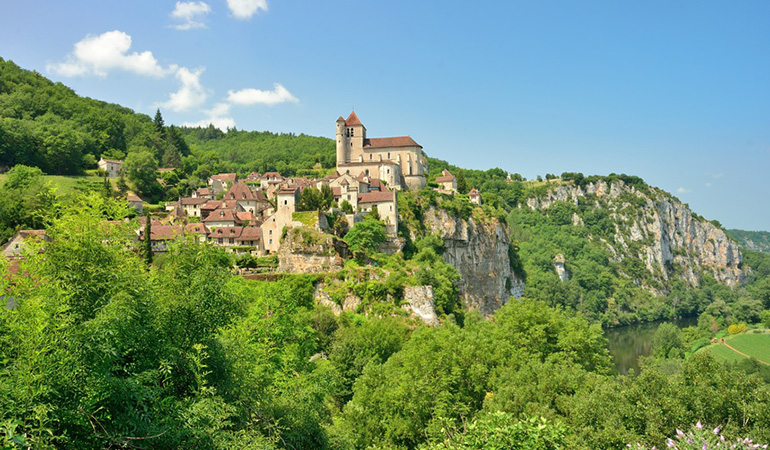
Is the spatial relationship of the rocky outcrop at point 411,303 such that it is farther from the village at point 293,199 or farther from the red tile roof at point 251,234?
the red tile roof at point 251,234

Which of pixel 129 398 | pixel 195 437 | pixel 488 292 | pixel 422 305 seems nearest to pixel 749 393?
pixel 195 437

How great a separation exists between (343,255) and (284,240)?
5940mm

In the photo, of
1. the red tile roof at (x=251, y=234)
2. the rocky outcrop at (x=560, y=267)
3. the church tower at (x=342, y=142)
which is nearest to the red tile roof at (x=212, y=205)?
the red tile roof at (x=251, y=234)

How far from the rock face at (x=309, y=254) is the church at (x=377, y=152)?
24608 millimetres

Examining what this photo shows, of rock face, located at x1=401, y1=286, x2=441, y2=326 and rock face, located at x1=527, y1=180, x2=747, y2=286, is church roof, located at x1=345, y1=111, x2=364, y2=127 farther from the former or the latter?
rock face, located at x1=527, y1=180, x2=747, y2=286

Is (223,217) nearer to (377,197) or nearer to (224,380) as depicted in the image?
(377,197)

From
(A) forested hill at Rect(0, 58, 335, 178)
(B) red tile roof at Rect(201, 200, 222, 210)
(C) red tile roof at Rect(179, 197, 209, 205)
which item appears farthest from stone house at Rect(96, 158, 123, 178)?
(B) red tile roof at Rect(201, 200, 222, 210)

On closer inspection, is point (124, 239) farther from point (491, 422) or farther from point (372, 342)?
point (372, 342)

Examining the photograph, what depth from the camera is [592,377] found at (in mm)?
19906

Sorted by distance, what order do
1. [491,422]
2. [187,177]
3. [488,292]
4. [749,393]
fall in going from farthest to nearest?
[187,177] → [488,292] → [749,393] → [491,422]

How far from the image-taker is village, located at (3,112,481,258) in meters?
50.1

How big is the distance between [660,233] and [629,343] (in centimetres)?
9405

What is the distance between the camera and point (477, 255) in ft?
217

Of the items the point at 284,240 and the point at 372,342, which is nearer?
the point at 372,342
